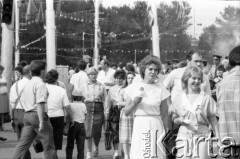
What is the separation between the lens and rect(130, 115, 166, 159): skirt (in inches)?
375

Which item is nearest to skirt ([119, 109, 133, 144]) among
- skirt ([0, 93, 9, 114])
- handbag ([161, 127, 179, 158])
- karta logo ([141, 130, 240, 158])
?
karta logo ([141, 130, 240, 158])

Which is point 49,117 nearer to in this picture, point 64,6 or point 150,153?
point 150,153

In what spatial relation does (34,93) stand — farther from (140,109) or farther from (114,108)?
(114,108)

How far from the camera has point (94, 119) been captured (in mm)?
15109

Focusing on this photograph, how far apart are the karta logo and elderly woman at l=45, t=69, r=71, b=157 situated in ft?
10.5

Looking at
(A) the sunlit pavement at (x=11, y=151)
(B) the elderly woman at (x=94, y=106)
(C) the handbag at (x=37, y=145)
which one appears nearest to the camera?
(C) the handbag at (x=37, y=145)

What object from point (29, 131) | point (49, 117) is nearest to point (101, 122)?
point (49, 117)

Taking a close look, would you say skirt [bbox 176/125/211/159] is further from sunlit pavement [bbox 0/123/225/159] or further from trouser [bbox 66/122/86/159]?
sunlit pavement [bbox 0/123/225/159]

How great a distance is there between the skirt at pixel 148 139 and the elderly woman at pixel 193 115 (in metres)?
0.38

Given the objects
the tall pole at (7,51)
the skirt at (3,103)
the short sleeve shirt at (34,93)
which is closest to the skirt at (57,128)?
the short sleeve shirt at (34,93)

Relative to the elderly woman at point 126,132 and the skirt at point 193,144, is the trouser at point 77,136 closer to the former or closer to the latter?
the elderly woman at point 126,132

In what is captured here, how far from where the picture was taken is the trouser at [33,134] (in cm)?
1142

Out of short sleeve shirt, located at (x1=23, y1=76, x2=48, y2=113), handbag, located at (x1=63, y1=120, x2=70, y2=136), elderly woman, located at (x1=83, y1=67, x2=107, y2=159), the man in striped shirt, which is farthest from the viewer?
elderly woman, located at (x1=83, y1=67, x2=107, y2=159)

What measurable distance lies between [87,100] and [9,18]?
4.56 meters
